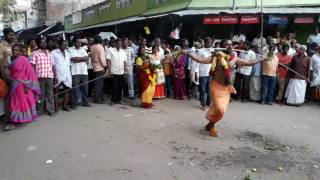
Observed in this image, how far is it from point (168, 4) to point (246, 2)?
3.52 metres

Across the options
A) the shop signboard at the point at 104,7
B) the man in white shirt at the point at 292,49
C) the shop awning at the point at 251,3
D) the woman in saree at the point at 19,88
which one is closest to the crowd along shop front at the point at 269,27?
the shop awning at the point at 251,3

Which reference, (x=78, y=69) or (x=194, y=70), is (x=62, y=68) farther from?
(x=194, y=70)

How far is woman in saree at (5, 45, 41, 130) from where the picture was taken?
25.5 ft

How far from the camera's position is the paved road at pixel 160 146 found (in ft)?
18.2

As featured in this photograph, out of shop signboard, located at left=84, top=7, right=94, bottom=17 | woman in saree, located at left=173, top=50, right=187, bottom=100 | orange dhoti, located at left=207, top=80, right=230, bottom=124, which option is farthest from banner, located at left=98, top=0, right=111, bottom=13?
orange dhoti, located at left=207, top=80, right=230, bottom=124

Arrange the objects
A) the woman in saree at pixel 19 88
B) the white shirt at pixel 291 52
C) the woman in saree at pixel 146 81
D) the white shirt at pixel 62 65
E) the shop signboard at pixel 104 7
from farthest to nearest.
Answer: the shop signboard at pixel 104 7 → the white shirt at pixel 291 52 → the woman in saree at pixel 146 81 → the white shirt at pixel 62 65 → the woman in saree at pixel 19 88

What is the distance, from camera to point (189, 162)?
597cm

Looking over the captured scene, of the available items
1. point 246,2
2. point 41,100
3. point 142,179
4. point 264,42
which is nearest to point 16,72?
point 41,100

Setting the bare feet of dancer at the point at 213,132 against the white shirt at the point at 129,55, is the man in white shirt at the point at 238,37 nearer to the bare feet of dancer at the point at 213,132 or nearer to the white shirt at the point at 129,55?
the white shirt at the point at 129,55

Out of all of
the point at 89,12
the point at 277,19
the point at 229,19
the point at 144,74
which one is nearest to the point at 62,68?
the point at 144,74

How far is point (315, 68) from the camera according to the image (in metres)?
10.8

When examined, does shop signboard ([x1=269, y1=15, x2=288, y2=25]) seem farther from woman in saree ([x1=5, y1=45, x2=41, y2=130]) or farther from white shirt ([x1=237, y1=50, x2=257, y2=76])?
woman in saree ([x1=5, y1=45, x2=41, y2=130])

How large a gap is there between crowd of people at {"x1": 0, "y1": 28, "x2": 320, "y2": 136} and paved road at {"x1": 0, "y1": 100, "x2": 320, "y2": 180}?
523 mm

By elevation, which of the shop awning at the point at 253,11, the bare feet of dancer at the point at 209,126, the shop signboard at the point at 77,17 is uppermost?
the shop signboard at the point at 77,17
